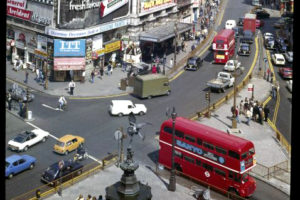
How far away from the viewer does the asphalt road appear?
3678 centimetres

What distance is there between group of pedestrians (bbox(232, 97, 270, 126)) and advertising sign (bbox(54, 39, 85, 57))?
21.5 m

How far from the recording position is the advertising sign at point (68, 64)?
57062mm

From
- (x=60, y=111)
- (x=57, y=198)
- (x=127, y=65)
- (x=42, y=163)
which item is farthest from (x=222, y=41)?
(x=57, y=198)

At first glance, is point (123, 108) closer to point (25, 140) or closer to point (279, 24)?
point (25, 140)

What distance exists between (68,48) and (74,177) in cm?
2695

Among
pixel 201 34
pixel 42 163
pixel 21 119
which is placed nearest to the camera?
pixel 42 163

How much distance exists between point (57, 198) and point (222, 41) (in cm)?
4327

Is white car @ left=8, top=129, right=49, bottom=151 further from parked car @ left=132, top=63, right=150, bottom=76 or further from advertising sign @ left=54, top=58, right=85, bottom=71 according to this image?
parked car @ left=132, top=63, right=150, bottom=76

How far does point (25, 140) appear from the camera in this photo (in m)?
38.7

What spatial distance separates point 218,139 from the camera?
104 ft

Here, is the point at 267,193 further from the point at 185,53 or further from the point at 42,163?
the point at 185,53

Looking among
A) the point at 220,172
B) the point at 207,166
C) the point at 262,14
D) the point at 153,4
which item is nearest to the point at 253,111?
the point at 207,166

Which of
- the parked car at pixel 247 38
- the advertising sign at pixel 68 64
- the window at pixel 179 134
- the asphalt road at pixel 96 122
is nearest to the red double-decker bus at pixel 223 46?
the asphalt road at pixel 96 122

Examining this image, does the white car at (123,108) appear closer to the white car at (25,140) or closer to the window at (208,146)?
the white car at (25,140)
